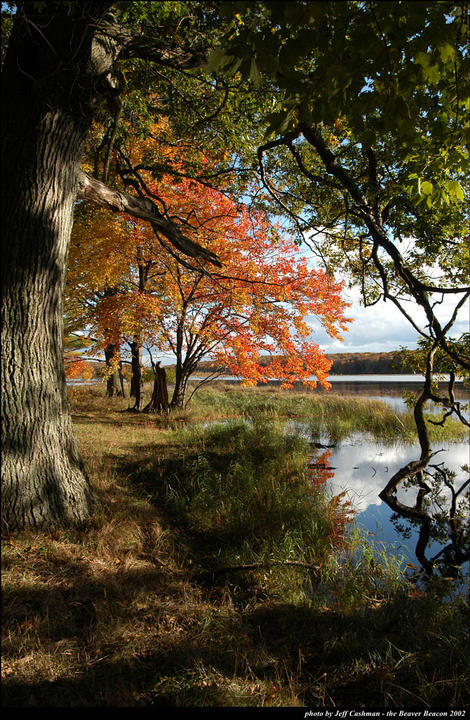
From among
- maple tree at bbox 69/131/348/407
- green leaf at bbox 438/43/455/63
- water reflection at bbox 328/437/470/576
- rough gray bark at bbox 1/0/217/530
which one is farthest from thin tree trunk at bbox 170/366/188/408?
green leaf at bbox 438/43/455/63

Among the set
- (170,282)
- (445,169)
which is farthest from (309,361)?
(445,169)

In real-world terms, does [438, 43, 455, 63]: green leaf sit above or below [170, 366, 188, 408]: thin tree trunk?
above

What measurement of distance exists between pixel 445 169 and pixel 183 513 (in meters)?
4.97

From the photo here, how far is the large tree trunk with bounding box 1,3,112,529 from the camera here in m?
3.38

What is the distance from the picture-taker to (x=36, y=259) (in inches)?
138

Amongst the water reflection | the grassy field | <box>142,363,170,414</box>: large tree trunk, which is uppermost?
<box>142,363,170,414</box>: large tree trunk

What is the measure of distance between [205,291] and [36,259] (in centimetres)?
858

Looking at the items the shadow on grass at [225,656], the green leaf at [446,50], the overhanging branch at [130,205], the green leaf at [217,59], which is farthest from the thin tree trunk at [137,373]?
the green leaf at [446,50]

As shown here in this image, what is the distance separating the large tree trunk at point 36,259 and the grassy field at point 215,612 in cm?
48

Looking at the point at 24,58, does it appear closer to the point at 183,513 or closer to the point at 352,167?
the point at 352,167

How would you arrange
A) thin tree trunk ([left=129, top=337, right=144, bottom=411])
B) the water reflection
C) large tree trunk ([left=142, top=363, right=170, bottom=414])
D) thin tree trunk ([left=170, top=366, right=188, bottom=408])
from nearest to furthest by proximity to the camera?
the water reflection, large tree trunk ([left=142, top=363, right=170, bottom=414]), thin tree trunk ([left=170, top=366, right=188, bottom=408]), thin tree trunk ([left=129, top=337, right=144, bottom=411])

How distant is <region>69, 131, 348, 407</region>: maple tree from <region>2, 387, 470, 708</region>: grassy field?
6.11 metres

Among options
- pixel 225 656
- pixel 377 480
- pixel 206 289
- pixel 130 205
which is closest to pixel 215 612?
pixel 225 656

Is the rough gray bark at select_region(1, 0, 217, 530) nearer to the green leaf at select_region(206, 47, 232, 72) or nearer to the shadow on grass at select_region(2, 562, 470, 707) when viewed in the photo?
the shadow on grass at select_region(2, 562, 470, 707)
